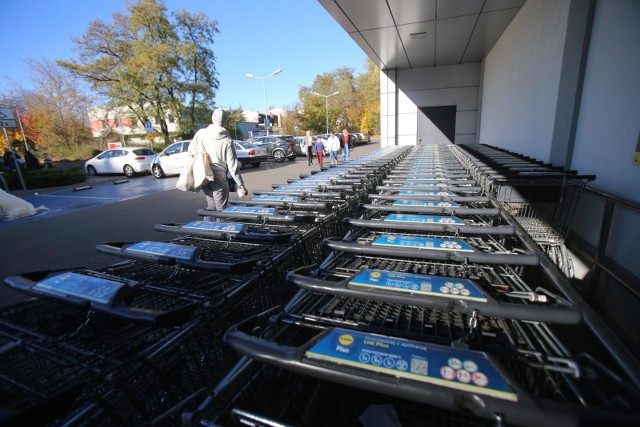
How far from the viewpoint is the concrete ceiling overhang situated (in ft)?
23.9

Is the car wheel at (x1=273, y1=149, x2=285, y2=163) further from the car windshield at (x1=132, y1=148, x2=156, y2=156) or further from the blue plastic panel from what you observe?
the blue plastic panel

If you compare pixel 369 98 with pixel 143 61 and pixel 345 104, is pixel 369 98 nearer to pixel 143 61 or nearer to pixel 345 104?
pixel 345 104

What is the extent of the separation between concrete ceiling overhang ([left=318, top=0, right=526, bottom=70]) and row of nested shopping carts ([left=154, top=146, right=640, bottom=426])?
25.0 feet

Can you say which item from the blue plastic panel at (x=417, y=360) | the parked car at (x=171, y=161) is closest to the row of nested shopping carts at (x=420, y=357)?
the blue plastic panel at (x=417, y=360)

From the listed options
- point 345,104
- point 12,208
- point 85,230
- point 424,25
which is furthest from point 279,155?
point 345,104

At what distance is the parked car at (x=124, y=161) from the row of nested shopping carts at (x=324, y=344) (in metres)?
16.4

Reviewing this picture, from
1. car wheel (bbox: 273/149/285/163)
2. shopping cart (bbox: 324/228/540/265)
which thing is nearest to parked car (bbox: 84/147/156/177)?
car wheel (bbox: 273/149/285/163)

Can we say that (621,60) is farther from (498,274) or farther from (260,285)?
(260,285)

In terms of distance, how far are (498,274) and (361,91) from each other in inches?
2124

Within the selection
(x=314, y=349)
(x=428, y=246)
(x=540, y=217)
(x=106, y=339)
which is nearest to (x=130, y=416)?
(x=106, y=339)

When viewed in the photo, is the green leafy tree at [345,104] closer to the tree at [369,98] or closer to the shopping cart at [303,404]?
the tree at [369,98]

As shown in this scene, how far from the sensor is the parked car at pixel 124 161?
1612 centimetres

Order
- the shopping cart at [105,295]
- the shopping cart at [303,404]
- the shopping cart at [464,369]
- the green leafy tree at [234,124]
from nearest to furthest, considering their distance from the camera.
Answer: the shopping cart at [464,369], the shopping cart at [303,404], the shopping cart at [105,295], the green leafy tree at [234,124]

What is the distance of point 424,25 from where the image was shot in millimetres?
8703
